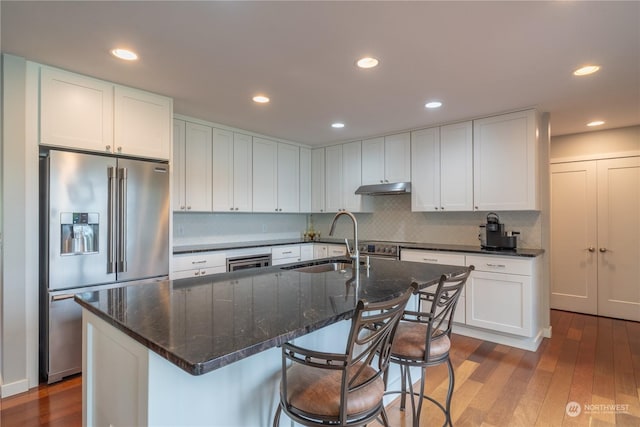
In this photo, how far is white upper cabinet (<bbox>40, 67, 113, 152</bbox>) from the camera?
244cm

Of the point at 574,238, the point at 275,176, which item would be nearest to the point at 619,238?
the point at 574,238

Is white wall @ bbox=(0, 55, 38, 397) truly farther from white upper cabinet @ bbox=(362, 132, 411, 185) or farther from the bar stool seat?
white upper cabinet @ bbox=(362, 132, 411, 185)

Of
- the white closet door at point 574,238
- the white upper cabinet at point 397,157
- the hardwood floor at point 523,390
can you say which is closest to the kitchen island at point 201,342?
the hardwood floor at point 523,390

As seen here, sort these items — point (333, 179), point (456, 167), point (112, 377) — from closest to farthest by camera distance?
point (112, 377) < point (456, 167) < point (333, 179)

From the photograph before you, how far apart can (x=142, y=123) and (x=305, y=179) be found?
2.67 meters

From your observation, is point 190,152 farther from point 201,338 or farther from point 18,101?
point 201,338

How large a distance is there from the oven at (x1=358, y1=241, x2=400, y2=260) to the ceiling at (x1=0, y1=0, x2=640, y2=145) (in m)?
1.62

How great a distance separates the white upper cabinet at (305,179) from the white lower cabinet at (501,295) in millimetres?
2531

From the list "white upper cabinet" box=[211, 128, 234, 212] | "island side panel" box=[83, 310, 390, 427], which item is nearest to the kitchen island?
"island side panel" box=[83, 310, 390, 427]

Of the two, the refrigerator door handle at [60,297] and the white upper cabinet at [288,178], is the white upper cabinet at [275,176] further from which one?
the refrigerator door handle at [60,297]

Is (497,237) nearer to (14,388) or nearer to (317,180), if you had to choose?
(317,180)

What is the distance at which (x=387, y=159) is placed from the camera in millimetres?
4461

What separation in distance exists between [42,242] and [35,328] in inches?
24.4

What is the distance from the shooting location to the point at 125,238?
2.75 meters
